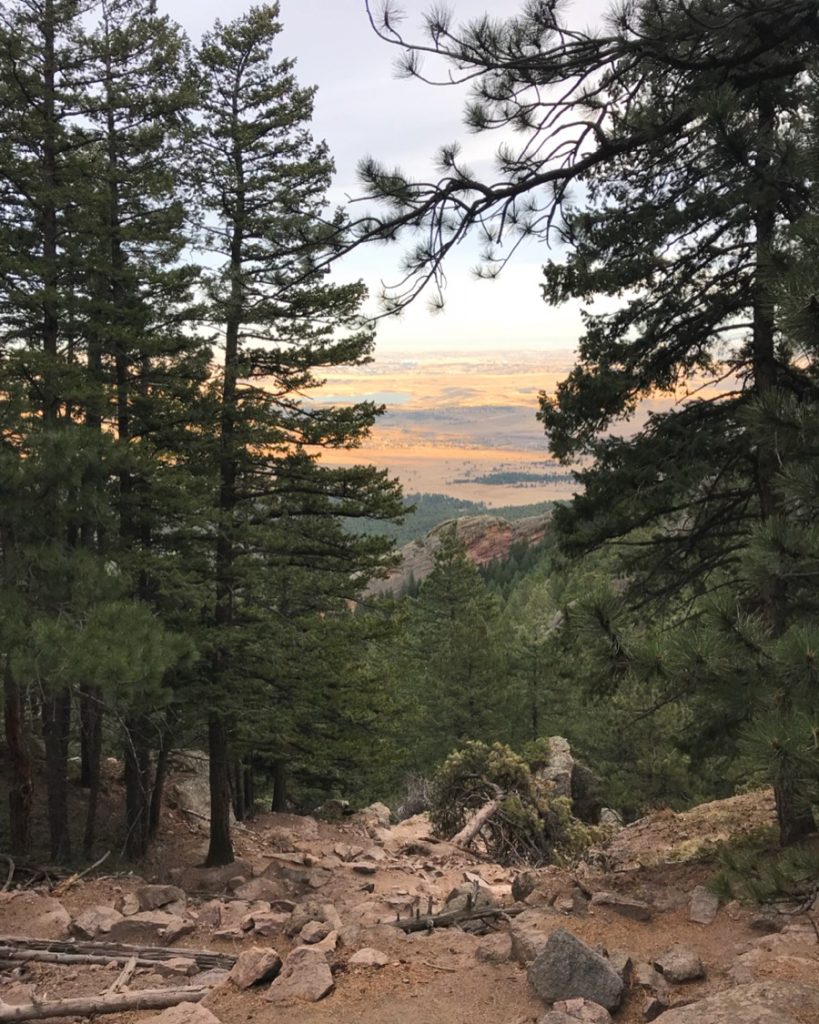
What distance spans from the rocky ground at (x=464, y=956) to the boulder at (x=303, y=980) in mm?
11

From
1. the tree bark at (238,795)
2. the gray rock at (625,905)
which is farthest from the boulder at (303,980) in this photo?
the tree bark at (238,795)

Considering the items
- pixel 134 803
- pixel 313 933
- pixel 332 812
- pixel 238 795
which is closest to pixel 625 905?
pixel 313 933

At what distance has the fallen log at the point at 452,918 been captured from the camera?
19.0 ft

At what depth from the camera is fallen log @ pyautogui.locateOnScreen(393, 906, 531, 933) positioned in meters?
5.80

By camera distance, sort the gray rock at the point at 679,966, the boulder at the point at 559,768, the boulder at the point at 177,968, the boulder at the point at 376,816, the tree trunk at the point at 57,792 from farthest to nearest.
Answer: the boulder at the point at 559,768 → the boulder at the point at 376,816 → the tree trunk at the point at 57,792 → the boulder at the point at 177,968 → the gray rock at the point at 679,966

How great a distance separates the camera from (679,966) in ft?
13.3

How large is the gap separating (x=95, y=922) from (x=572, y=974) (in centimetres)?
479

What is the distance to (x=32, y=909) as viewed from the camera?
6.83 metres

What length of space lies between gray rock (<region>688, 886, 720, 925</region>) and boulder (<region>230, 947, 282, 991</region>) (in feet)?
9.78

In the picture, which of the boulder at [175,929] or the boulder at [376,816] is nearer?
the boulder at [175,929]

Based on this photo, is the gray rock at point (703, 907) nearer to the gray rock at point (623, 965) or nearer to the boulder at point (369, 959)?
the gray rock at point (623, 965)

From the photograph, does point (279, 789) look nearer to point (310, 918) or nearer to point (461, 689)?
point (461, 689)

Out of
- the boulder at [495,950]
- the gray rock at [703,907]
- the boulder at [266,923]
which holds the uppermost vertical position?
the boulder at [495,950]

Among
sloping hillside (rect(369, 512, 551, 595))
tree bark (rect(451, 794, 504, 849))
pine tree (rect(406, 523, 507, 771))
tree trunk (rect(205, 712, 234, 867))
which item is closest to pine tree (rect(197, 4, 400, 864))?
tree trunk (rect(205, 712, 234, 867))
